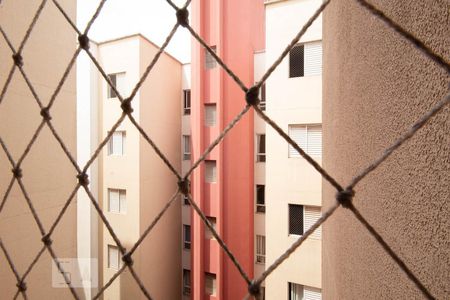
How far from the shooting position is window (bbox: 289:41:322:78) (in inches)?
122

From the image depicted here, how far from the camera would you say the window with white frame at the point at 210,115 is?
14.5 feet

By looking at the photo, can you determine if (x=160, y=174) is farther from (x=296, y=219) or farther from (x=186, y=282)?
(x=296, y=219)

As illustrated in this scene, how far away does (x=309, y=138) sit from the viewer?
3.21 m

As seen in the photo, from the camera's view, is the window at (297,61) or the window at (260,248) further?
the window at (260,248)

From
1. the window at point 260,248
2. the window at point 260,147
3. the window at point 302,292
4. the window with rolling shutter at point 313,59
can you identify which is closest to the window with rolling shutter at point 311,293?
the window at point 302,292

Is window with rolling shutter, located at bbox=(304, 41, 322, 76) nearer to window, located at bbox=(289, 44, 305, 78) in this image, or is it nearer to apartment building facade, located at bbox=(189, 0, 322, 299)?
window, located at bbox=(289, 44, 305, 78)

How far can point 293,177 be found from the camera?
3.26 m

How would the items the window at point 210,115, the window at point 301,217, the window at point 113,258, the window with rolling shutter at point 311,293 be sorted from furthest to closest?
the window at point 113,258 < the window at point 210,115 < the window at point 301,217 < the window with rolling shutter at point 311,293

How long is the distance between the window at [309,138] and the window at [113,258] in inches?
146

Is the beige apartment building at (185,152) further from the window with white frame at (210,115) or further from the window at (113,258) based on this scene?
the window at (113,258)

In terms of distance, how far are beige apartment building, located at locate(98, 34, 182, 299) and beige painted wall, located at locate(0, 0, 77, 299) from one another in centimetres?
317

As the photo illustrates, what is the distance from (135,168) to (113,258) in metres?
1.76

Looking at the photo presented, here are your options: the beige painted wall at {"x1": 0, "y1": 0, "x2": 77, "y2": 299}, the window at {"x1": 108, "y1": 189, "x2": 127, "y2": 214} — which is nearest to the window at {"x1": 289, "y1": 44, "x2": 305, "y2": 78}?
the beige painted wall at {"x1": 0, "y1": 0, "x2": 77, "y2": 299}

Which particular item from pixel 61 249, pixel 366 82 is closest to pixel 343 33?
pixel 366 82
